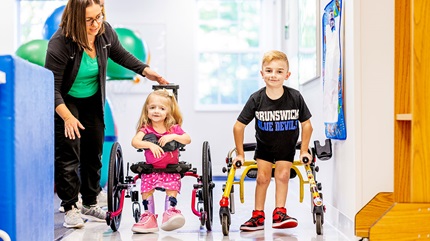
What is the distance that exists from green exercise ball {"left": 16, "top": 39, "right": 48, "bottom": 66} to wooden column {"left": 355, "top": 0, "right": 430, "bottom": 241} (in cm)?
325

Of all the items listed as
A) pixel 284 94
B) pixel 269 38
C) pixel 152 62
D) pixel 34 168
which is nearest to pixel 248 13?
pixel 269 38

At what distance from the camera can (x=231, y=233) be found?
3180 mm

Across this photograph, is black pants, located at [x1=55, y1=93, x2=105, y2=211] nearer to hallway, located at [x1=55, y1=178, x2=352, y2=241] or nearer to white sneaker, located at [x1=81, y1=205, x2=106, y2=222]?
white sneaker, located at [x1=81, y1=205, x2=106, y2=222]

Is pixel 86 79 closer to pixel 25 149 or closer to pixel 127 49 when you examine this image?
pixel 25 149

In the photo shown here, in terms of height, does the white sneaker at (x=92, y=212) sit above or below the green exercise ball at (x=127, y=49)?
below

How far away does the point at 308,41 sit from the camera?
14.4ft

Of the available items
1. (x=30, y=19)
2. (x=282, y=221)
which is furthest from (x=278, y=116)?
(x=30, y=19)

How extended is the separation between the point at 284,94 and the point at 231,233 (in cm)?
74

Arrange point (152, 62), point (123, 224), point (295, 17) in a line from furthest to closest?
point (152, 62)
point (295, 17)
point (123, 224)

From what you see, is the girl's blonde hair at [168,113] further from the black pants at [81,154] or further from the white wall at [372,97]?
the white wall at [372,97]

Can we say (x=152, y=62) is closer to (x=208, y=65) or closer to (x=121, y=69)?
(x=208, y=65)

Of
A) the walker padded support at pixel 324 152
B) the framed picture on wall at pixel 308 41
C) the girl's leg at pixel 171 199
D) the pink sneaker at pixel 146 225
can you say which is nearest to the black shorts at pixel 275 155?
the walker padded support at pixel 324 152

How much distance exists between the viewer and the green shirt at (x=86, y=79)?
11.0 ft

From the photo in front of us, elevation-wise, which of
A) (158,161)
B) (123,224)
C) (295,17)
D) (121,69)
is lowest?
(123,224)
